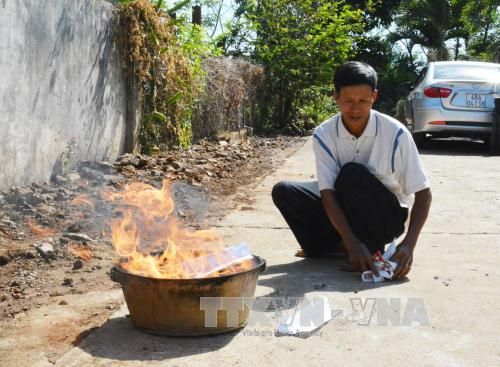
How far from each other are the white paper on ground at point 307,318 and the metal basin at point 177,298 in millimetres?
244

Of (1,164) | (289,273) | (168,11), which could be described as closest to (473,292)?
(289,273)

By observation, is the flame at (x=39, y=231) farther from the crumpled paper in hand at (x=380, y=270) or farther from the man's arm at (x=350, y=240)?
the crumpled paper in hand at (x=380, y=270)

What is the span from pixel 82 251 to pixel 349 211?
188cm

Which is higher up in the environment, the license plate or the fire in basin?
the license plate

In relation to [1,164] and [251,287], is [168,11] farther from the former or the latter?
[251,287]

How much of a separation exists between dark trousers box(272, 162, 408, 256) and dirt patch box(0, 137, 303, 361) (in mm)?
1300

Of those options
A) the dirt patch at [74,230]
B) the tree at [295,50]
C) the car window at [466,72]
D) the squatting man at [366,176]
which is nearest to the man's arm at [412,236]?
the squatting man at [366,176]

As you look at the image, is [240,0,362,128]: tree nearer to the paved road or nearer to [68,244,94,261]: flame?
the paved road

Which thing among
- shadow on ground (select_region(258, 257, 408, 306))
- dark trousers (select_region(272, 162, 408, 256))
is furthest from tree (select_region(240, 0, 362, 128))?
shadow on ground (select_region(258, 257, 408, 306))

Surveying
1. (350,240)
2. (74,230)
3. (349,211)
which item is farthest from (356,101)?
(74,230)

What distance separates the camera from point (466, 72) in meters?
12.0

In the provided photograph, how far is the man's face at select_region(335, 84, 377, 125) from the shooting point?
4.00 metres

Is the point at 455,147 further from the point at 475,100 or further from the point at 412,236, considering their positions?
the point at 412,236

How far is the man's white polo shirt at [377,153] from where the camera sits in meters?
4.20
